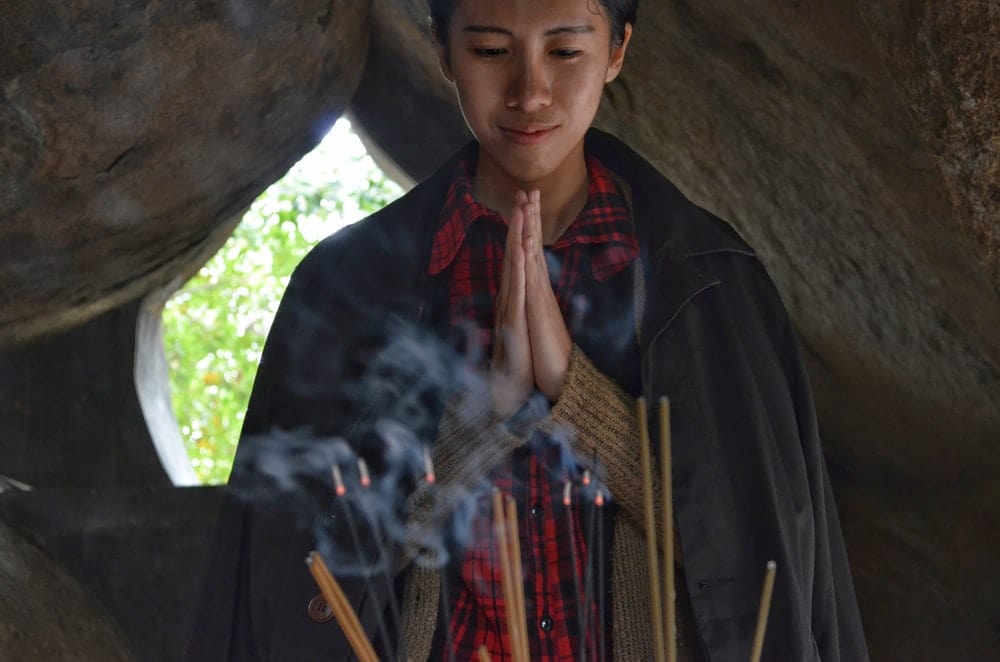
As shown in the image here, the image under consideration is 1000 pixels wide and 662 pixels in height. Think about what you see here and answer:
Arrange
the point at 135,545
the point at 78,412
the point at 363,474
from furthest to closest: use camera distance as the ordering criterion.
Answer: the point at 78,412 < the point at 135,545 < the point at 363,474

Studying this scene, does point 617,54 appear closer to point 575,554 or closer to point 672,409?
point 672,409

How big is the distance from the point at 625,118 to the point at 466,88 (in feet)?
2.10

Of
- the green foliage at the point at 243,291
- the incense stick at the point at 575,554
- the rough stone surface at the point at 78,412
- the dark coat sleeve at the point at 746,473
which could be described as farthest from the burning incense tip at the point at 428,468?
the green foliage at the point at 243,291

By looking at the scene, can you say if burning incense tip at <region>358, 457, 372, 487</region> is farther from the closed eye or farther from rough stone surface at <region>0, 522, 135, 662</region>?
rough stone surface at <region>0, 522, 135, 662</region>

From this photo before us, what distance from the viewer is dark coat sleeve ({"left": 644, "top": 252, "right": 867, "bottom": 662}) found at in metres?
1.65

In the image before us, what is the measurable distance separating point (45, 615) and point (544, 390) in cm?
96

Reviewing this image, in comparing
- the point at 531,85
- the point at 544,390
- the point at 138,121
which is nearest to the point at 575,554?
the point at 544,390

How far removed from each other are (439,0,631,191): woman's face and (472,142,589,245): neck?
7 cm

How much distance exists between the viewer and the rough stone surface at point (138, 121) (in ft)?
6.82

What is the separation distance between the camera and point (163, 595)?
8.48ft

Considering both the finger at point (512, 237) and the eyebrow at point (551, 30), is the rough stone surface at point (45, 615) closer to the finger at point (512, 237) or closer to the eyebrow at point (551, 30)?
the finger at point (512, 237)

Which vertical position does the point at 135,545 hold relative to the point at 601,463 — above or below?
above

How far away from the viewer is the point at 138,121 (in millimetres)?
2174

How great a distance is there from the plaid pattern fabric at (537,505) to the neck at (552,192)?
0.06ft
